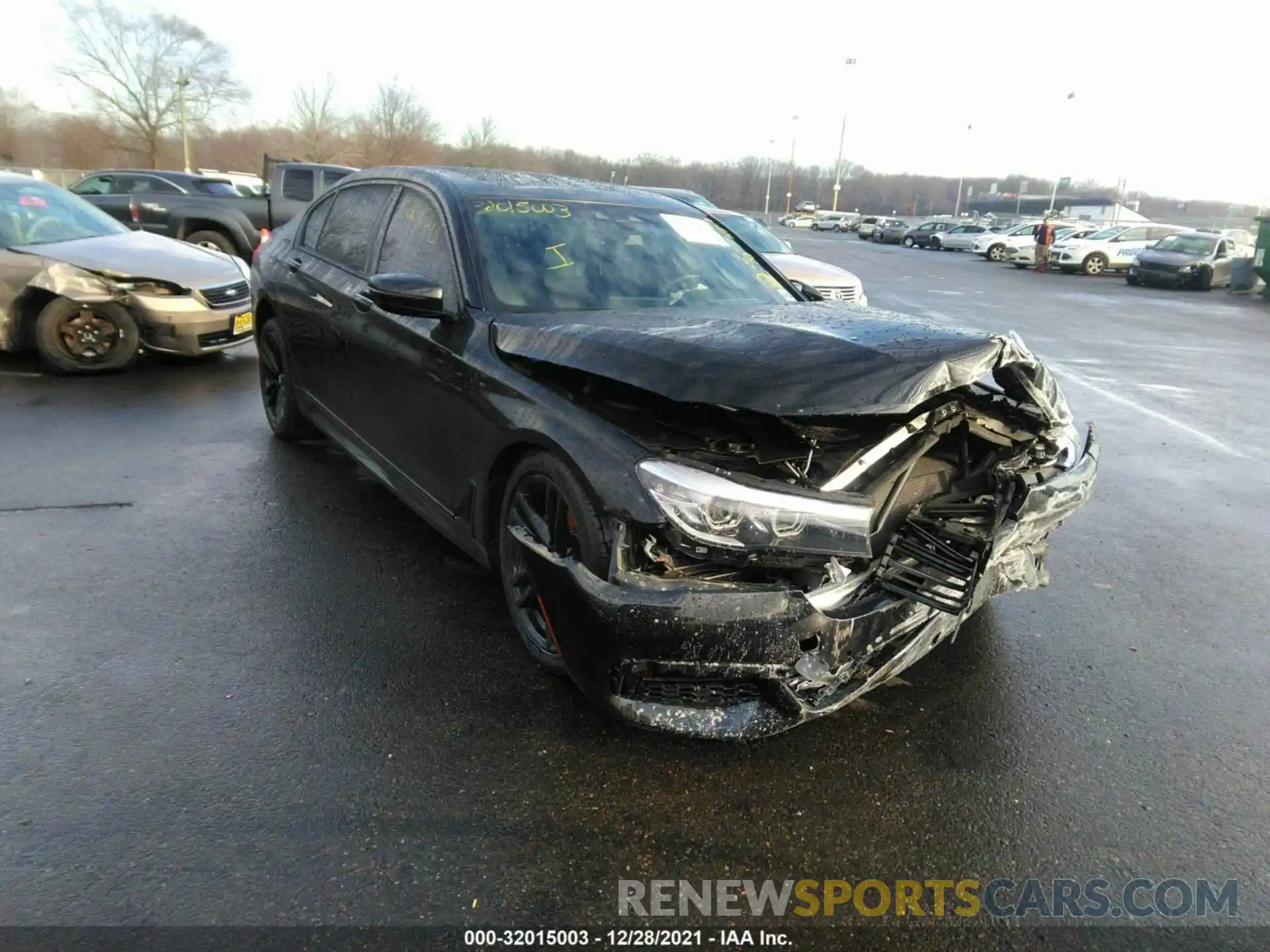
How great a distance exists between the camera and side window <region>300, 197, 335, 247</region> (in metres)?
5.09

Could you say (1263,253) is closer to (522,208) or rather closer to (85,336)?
(522,208)

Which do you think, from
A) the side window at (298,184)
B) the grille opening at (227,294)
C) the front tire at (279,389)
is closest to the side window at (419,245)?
the front tire at (279,389)

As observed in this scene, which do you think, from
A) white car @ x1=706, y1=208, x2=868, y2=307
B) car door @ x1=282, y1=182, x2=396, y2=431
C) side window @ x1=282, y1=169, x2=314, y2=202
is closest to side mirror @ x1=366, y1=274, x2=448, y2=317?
car door @ x1=282, y1=182, x2=396, y2=431

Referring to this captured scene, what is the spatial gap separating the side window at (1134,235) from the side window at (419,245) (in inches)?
1209

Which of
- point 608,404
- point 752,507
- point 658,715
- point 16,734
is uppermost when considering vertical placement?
point 608,404

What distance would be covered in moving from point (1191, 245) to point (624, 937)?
28.5m

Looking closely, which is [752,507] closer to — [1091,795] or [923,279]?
[1091,795]

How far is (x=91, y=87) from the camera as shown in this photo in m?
52.2

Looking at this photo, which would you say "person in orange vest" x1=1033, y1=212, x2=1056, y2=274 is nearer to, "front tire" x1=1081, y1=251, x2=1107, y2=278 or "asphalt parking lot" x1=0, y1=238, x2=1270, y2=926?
"front tire" x1=1081, y1=251, x2=1107, y2=278

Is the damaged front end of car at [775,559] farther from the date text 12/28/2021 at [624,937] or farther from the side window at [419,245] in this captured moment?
the side window at [419,245]

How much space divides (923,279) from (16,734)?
22.9 metres

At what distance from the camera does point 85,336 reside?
7.33m

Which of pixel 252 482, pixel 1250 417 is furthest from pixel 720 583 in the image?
pixel 1250 417

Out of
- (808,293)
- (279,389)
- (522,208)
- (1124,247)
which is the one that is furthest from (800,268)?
(1124,247)
